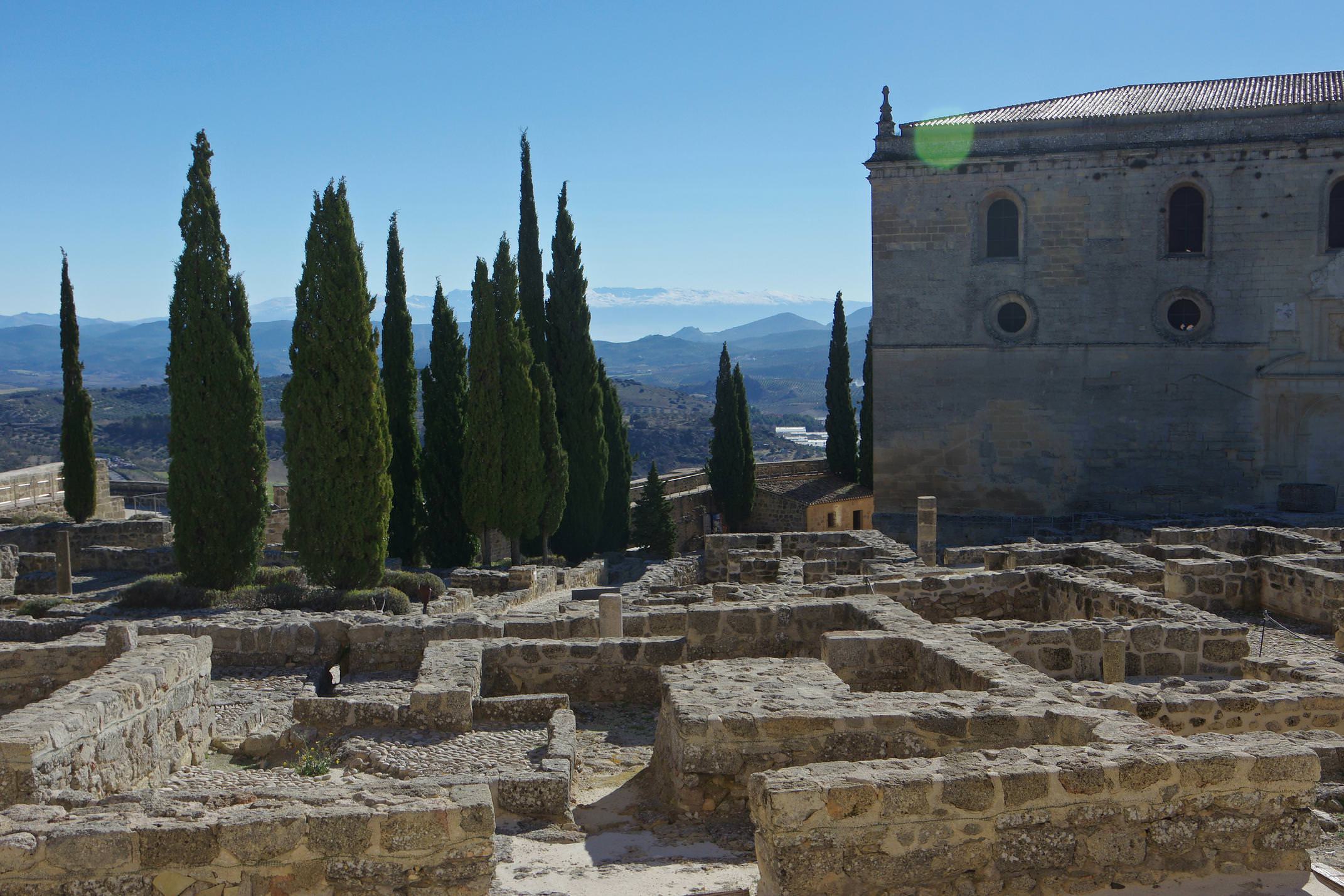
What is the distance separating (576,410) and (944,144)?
10.3 m

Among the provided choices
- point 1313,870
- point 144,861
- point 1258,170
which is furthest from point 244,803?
point 1258,170

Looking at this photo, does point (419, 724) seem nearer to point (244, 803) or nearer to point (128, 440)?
point (244, 803)

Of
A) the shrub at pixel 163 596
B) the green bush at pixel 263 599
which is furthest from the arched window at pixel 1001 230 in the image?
the shrub at pixel 163 596

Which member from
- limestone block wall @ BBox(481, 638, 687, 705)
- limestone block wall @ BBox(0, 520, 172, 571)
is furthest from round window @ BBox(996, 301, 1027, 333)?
limestone block wall @ BBox(481, 638, 687, 705)

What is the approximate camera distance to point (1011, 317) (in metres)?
26.5

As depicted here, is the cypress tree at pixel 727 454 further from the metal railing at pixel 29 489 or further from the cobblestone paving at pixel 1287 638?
the cobblestone paving at pixel 1287 638

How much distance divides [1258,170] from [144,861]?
25901mm

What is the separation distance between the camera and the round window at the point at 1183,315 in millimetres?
25797

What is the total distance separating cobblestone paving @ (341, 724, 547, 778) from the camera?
7.32 metres

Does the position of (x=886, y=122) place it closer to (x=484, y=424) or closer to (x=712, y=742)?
(x=484, y=424)

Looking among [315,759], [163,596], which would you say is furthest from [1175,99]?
[315,759]

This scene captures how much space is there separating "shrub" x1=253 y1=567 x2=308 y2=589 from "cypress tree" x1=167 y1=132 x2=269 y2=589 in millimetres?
1118

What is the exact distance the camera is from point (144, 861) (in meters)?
4.82

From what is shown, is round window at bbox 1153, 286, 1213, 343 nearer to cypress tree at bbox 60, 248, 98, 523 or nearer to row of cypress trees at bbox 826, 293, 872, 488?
row of cypress trees at bbox 826, 293, 872, 488
